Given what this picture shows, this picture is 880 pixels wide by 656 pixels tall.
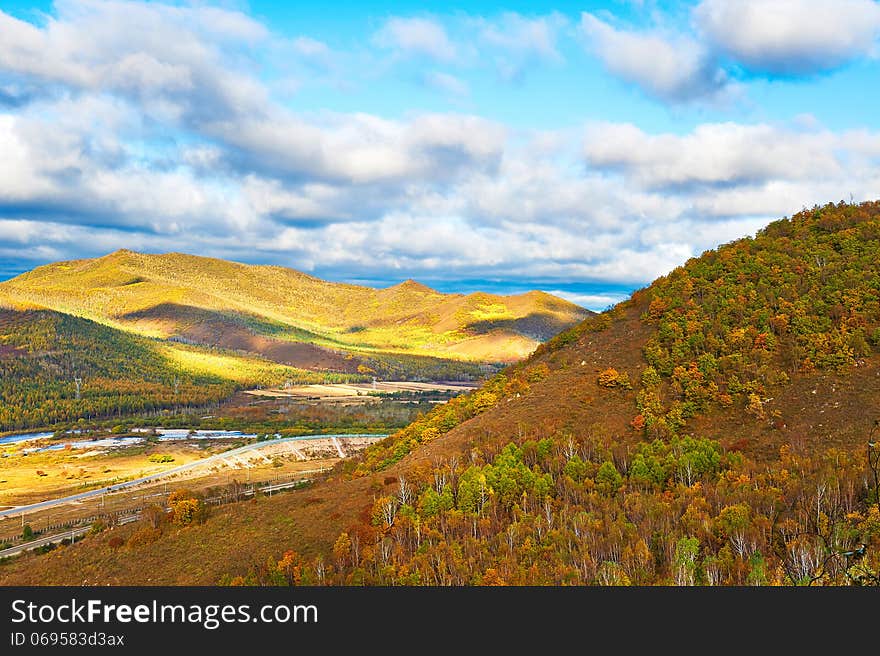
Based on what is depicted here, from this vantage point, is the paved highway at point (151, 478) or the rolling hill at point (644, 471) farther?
the paved highway at point (151, 478)

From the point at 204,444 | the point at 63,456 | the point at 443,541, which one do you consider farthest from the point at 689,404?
the point at 63,456

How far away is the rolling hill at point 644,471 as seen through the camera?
40031mm

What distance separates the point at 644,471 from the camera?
5288 cm

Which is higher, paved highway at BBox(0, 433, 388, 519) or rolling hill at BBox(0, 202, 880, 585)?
rolling hill at BBox(0, 202, 880, 585)

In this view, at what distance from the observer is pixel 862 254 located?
73938 mm

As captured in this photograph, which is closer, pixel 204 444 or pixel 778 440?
pixel 778 440

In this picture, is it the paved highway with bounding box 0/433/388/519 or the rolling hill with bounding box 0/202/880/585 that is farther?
the paved highway with bounding box 0/433/388/519

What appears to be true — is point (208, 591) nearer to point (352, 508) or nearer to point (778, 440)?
point (352, 508)

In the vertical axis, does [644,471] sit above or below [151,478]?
Answer: above

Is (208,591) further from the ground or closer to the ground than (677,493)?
further from the ground

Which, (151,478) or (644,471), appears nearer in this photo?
(644,471)

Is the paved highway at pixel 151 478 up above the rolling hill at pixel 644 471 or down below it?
below

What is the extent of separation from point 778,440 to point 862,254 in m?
38.0

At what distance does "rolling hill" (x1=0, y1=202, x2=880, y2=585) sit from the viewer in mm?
40031
